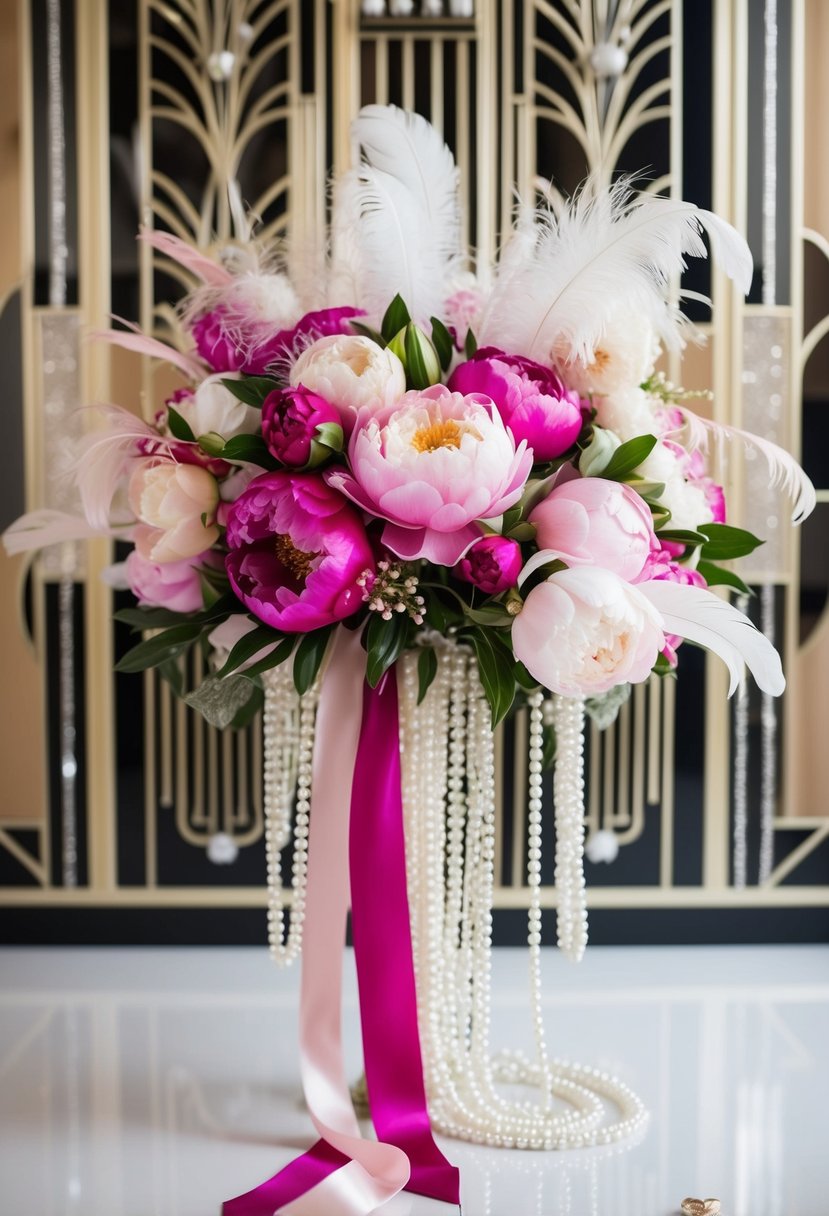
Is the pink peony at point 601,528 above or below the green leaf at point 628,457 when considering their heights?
below

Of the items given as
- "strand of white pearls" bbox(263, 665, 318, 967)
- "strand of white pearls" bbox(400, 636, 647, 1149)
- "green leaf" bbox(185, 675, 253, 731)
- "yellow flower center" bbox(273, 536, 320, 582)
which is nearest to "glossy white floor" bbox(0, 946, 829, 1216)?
"strand of white pearls" bbox(400, 636, 647, 1149)

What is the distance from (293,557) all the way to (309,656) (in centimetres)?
8

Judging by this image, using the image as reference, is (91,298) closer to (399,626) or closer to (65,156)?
(65,156)

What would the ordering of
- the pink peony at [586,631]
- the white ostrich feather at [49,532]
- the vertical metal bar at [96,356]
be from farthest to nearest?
the vertical metal bar at [96,356] → the white ostrich feather at [49,532] → the pink peony at [586,631]

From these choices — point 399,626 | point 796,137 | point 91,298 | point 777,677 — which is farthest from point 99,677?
point 796,137

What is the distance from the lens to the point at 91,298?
1.42 metres

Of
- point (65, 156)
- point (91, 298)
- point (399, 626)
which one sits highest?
point (65, 156)

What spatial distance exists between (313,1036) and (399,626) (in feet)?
1.19

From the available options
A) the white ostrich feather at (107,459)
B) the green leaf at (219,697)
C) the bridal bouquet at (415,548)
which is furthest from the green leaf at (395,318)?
the green leaf at (219,697)

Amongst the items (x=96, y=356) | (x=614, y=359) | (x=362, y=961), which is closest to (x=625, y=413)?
(x=614, y=359)

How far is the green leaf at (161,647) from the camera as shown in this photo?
90 centimetres

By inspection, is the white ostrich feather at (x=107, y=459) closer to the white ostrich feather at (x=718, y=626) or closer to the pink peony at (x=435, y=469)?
the pink peony at (x=435, y=469)

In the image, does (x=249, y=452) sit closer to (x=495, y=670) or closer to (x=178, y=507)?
(x=178, y=507)

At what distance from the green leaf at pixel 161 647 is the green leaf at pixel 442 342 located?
30cm
